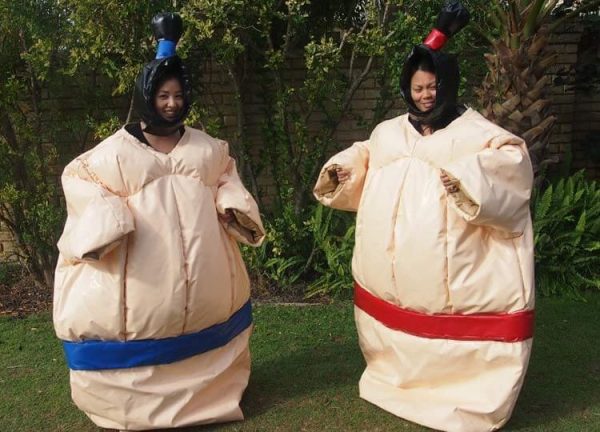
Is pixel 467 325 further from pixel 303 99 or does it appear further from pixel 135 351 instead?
pixel 303 99

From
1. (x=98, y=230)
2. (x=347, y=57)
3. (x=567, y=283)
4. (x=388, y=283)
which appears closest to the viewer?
(x=98, y=230)

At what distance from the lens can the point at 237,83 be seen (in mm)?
5172

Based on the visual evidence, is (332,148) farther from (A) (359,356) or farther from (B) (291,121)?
(A) (359,356)

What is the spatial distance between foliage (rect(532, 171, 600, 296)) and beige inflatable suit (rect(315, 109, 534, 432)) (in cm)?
236

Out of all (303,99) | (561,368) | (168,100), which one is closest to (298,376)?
(561,368)

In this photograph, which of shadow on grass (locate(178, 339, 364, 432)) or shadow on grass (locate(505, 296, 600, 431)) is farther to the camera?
shadow on grass (locate(178, 339, 364, 432))

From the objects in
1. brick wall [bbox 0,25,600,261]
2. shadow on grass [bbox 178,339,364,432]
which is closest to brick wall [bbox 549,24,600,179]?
brick wall [bbox 0,25,600,261]

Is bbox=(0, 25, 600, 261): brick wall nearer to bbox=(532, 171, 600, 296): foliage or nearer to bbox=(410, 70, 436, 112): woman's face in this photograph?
bbox=(532, 171, 600, 296): foliage

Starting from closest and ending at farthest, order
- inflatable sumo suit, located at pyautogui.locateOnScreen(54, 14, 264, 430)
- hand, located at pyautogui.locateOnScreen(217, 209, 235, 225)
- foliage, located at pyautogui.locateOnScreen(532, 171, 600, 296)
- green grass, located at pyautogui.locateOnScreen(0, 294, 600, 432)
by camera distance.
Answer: inflatable sumo suit, located at pyautogui.locateOnScreen(54, 14, 264, 430) → hand, located at pyautogui.locateOnScreen(217, 209, 235, 225) → green grass, located at pyautogui.locateOnScreen(0, 294, 600, 432) → foliage, located at pyautogui.locateOnScreen(532, 171, 600, 296)

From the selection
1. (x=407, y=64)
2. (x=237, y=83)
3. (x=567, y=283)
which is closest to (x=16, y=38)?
(x=237, y=83)

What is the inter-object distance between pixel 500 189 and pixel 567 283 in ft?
9.05

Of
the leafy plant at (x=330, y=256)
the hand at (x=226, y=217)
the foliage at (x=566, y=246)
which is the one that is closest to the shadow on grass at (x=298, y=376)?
the leafy plant at (x=330, y=256)

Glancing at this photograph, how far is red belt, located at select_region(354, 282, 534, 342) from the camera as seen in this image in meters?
3.00

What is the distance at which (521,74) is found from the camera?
534cm
